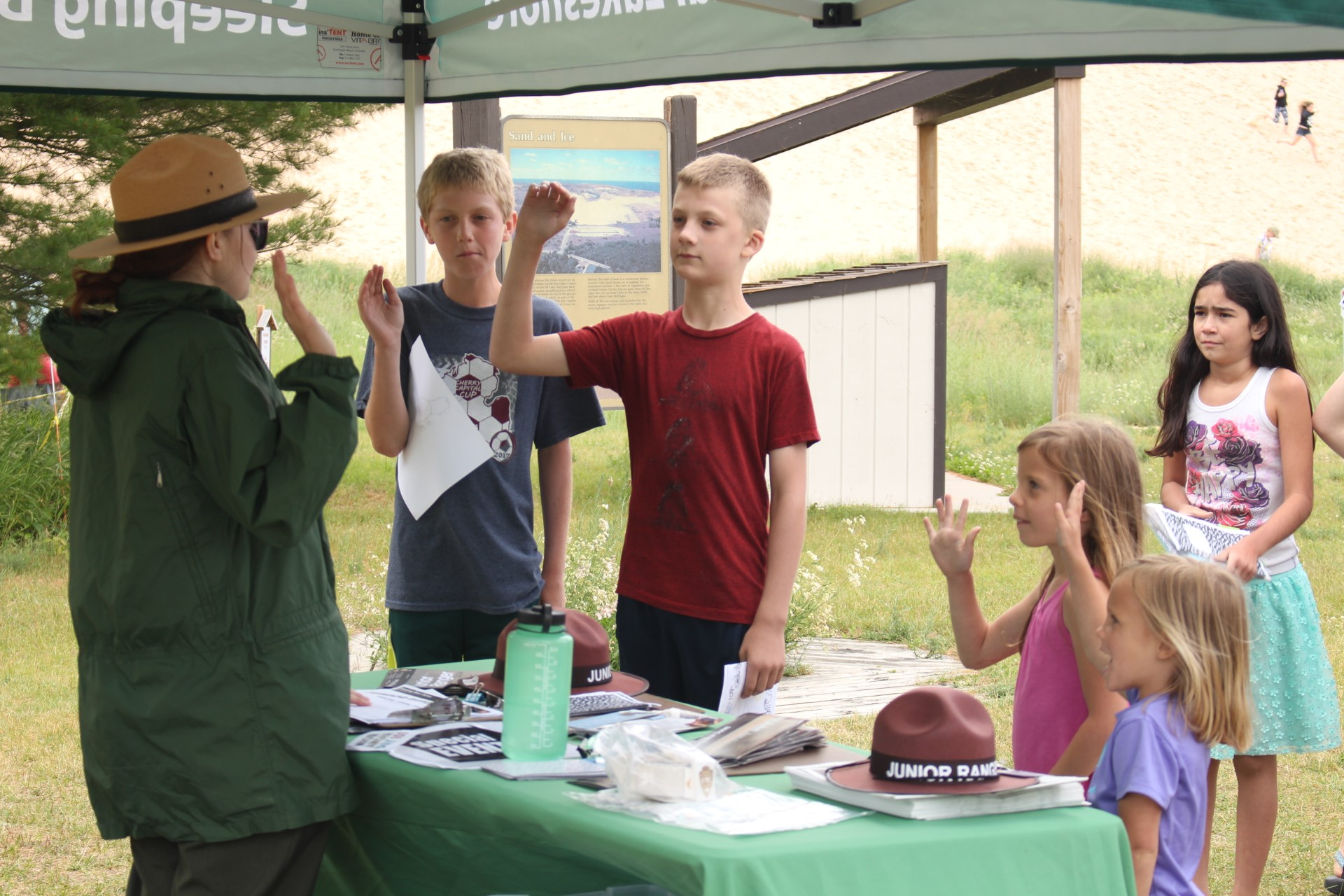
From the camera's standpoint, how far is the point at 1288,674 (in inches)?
136

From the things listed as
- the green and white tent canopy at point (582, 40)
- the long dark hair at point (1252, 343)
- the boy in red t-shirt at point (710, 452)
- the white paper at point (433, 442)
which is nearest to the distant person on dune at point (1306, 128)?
the long dark hair at point (1252, 343)

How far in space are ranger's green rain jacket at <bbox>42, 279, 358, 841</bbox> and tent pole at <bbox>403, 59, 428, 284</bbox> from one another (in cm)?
173

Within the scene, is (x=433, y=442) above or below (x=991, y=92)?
below

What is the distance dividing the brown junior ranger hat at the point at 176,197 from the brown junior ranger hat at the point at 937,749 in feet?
4.18

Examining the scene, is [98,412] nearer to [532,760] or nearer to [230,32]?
[532,760]

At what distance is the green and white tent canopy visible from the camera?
2.83 m

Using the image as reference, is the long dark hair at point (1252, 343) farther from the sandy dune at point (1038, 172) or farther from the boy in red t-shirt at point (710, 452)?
the sandy dune at point (1038, 172)

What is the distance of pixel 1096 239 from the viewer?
42.5 m

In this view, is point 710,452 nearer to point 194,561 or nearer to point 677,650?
point 677,650

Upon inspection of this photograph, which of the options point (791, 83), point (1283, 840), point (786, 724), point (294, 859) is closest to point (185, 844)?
point (294, 859)

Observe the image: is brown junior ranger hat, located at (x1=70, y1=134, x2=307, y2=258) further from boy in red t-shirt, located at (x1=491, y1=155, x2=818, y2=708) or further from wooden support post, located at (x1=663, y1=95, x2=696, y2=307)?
wooden support post, located at (x1=663, y1=95, x2=696, y2=307)

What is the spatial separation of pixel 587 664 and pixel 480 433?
2.48ft

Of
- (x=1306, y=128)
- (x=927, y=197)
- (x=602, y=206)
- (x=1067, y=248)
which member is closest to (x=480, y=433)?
(x=602, y=206)

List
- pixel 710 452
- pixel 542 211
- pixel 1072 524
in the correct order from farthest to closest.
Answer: pixel 710 452, pixel 542 211, pixel 1072 524
